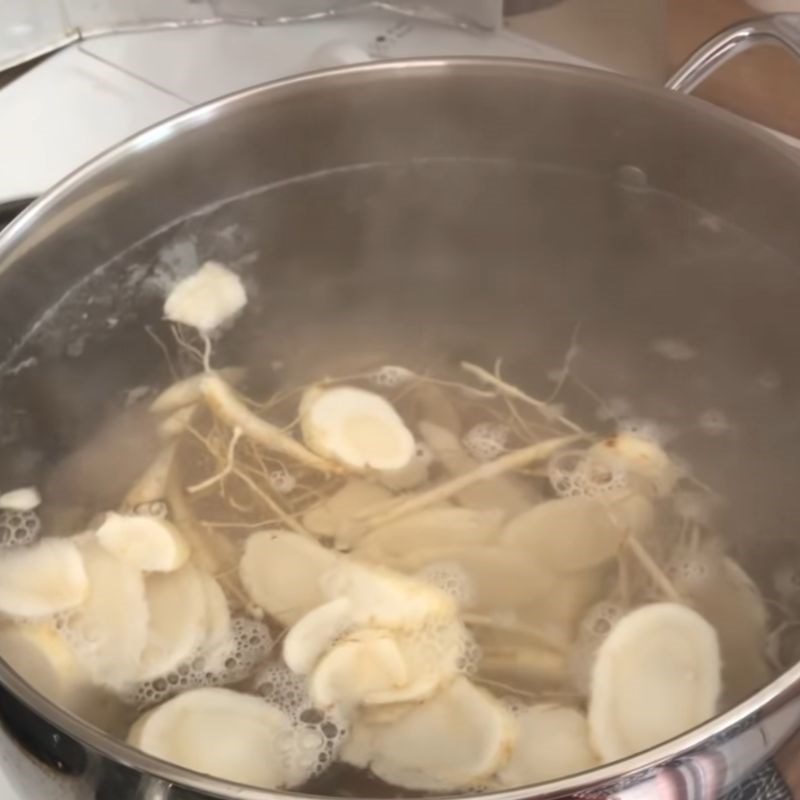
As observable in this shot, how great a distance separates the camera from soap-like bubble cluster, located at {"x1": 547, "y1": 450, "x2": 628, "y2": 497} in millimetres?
739

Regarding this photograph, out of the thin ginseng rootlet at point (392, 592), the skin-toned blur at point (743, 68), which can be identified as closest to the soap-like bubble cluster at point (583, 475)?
the thin ginseng rootlet at point (392, 592)

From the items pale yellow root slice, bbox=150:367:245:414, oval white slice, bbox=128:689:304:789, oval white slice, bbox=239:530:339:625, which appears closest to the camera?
oval white slice, bbox=128:689:304:789

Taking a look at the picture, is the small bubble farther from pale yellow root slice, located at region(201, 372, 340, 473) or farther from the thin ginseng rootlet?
pale yellow root slice, located at region(201, 372, 340, 473)

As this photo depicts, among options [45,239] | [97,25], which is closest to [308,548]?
[45,239]

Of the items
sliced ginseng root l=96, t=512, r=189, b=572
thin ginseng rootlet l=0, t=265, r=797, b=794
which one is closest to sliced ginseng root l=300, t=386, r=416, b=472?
thin ginseng rootlet l=0, t=265, r=797, b=794

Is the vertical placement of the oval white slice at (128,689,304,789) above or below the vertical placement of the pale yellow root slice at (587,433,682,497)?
below

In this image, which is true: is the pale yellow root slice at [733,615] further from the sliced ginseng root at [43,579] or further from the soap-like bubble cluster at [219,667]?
the sliced ginseng root at [43,579]

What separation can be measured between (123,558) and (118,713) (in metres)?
0.10

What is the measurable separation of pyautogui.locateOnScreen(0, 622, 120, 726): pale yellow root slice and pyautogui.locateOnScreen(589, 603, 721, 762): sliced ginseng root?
25cm

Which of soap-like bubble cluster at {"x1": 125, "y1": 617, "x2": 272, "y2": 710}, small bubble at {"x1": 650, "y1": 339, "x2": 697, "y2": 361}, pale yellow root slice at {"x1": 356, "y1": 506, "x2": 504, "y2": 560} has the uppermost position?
small bubble at {"x1": 650, "y1": 339, "x2": 697, "y2": 361}

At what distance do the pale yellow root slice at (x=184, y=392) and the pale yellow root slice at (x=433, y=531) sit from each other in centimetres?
17

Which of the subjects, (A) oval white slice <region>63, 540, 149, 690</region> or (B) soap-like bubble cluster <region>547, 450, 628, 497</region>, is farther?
(B) soap-like bubble cluster <region>547, 450, 628, 497</region>

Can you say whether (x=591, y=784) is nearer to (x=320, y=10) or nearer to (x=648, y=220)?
(x=648, y=220)

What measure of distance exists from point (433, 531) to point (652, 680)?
0.16 metres
